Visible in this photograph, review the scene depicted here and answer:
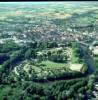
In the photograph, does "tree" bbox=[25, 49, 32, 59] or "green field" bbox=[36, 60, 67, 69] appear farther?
"tree" bbox=[25, 49, 32, 59]

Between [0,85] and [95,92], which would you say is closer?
[95,92]

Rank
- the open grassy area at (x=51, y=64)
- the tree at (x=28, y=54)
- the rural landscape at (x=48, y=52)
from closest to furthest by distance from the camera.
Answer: the rural landscape at (x=48, y=52)
the open grassy area at (x=51, y=64)
the tree at (x=28, y=54)

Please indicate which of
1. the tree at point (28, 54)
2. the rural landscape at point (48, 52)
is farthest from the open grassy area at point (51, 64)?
the tree at point (28, 54)

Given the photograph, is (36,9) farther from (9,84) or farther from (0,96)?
(0,96)

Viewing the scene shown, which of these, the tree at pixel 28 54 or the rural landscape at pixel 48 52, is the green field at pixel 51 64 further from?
the tree at pixel 28 54

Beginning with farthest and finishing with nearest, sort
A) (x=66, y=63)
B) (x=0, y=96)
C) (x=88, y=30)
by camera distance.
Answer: (x=88, y=30), (x=66, y=63), (x=0, y=96)

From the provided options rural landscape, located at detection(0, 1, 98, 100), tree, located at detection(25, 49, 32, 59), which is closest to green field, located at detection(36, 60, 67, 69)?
rural landscape, located at detection(0, 1, 98, 100)

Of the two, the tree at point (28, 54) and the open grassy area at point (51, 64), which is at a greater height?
the open grassy area at point (51, 64)

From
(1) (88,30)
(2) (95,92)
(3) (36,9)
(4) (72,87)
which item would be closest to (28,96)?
(4) (72,87)

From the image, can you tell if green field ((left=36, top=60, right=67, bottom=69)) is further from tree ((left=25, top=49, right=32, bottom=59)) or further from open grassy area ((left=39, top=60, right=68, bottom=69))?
tree ((left=25, top=49, right=32, bottom=59))
